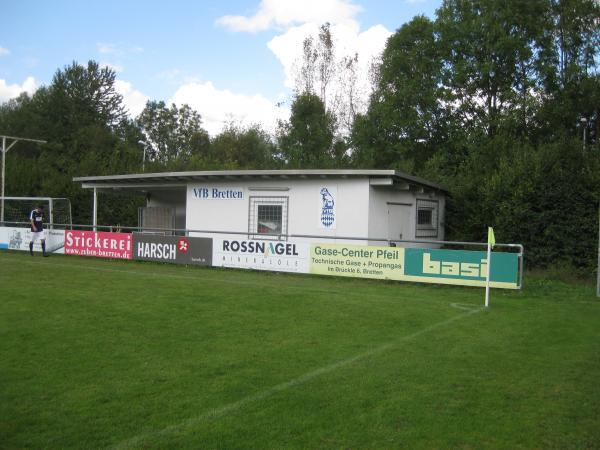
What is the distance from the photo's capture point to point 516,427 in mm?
5336

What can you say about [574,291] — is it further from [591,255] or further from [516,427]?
[516,427]

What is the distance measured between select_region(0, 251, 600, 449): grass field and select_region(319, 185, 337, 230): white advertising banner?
6.03 m

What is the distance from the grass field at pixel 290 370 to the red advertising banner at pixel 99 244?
760 cm

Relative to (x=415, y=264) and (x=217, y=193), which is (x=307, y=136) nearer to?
(x=217, y=193)

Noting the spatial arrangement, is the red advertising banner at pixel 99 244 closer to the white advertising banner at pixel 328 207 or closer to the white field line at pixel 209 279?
the white field line at pixel 209 279

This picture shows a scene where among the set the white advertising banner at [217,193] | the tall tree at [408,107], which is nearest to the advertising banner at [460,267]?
the white advertising banner at [217,193]

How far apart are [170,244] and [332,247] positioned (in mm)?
6077

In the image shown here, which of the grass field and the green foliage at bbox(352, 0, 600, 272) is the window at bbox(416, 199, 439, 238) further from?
the grass field

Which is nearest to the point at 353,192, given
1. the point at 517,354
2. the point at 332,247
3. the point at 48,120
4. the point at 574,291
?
the point at 332,247

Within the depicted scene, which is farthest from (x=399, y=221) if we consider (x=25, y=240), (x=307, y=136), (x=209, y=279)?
(x=307, y=136)

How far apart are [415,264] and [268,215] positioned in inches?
260

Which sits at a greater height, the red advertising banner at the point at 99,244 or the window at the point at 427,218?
the window at the point at 427,218

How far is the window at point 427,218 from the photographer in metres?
21.6

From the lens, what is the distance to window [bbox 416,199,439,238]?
2159 centimetres
